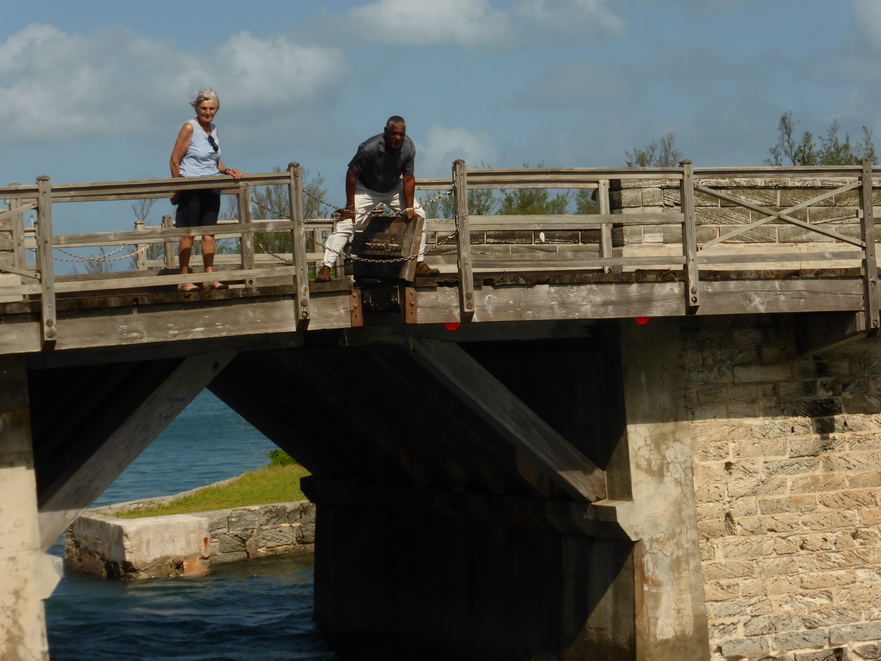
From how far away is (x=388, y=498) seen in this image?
14352 mm

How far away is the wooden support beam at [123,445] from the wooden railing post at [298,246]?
2.76 ft

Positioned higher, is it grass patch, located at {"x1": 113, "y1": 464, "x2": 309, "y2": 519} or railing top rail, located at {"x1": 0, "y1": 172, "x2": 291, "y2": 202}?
railing top rail, located at {"x1": 0, "y1": 172, "x2": 291, "y2": 202}

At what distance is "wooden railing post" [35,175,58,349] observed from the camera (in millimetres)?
8469

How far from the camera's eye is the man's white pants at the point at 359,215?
32.8 feet

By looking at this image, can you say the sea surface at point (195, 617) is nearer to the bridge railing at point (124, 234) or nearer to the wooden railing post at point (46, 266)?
the bridge railing at point (124, 234)

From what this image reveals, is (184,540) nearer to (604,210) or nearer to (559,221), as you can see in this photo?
(604,210)

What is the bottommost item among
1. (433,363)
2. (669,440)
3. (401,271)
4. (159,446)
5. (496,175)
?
(159,446)

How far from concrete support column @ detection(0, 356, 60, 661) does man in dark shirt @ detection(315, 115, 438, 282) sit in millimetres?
2534

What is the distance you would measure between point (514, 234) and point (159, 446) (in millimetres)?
44939

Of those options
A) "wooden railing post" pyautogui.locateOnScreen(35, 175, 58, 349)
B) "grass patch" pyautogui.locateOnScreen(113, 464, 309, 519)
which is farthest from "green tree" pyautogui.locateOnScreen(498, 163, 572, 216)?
"wooden railing post" pyautogui.locateOnScreen(35, 175, 58, 349)

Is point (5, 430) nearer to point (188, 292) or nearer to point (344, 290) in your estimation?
point (188, 292)

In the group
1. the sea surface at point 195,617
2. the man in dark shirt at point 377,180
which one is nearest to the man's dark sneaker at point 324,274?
the man in dark shirt at point 377,180

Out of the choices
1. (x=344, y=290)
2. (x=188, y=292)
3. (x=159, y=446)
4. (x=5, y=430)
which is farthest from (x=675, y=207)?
(x=159, y=446)

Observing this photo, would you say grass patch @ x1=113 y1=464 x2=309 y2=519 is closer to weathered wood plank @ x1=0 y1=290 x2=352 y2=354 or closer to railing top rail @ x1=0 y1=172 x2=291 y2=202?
weathered wood plank @ x1=0 y1=290 x2=352 y2=354
